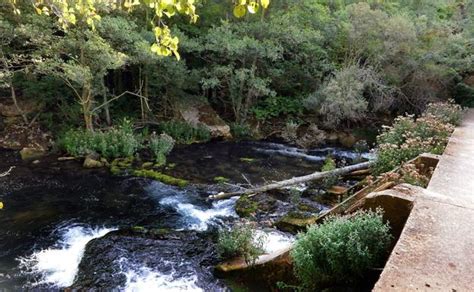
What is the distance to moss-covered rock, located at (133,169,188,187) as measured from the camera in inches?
375

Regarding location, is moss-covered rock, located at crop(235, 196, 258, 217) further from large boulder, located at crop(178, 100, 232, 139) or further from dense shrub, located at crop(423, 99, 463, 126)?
large boulder, located at crop(178, 100, 232, 139)

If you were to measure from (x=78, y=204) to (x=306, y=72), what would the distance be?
39.0 feet

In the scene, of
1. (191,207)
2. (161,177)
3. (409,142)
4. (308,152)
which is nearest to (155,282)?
(191,207)

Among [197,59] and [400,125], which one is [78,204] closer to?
[400,125]

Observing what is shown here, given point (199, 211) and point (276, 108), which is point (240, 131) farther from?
point (199, 211)

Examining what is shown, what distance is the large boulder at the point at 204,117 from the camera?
15.1m

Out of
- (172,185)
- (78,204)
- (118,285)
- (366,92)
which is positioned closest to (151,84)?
(172,185)

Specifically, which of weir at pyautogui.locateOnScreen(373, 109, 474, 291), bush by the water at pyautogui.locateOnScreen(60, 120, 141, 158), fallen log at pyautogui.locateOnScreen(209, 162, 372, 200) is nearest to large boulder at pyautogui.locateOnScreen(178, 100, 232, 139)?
bush by the water at pyautogui.locateOnScreen(60, 120, 141, 158)

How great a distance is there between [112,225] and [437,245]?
225 inches

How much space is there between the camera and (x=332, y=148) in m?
14.6

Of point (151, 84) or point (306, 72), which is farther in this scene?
point (306, 72)

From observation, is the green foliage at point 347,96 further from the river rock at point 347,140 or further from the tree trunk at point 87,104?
the tree trunk at point 87,104

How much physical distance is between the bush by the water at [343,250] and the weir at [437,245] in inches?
11.0

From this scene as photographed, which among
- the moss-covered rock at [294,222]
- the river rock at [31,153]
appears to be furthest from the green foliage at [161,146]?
the moss-covered rock at [294,222]
